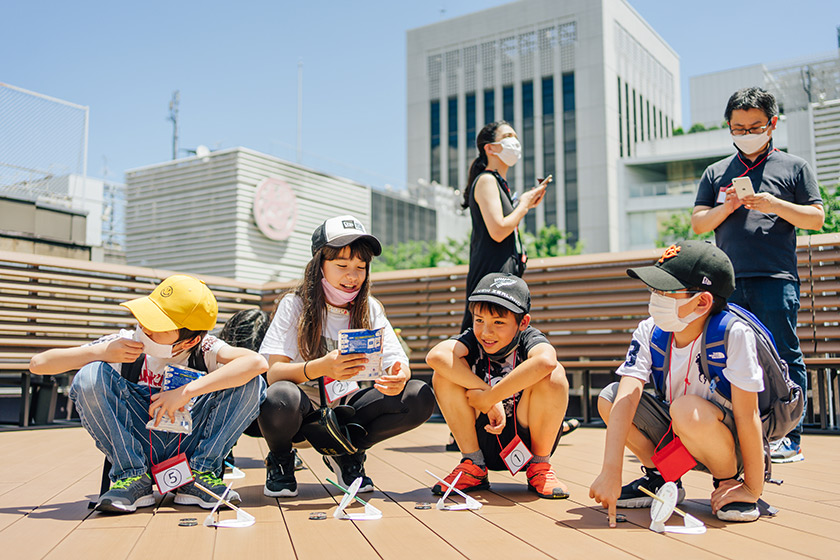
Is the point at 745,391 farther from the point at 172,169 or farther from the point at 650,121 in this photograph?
the point at 650,121

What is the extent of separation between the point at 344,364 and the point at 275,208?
2730cm

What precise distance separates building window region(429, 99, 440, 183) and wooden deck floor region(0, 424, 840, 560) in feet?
187

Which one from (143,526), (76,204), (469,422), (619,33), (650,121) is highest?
(619,33)

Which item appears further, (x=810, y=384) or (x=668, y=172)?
(x=668, y=172)

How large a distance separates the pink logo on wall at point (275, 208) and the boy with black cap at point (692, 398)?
2664cm

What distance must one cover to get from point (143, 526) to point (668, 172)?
52590 millimetres

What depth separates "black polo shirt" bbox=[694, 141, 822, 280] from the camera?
3.76 metres

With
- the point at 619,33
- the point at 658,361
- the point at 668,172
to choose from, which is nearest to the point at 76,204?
the point at 658,361

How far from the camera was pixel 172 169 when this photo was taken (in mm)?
29250

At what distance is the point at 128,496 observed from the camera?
255cm

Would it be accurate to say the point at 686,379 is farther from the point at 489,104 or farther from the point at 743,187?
the point at 489,104

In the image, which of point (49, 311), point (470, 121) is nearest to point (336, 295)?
point (49, 311)

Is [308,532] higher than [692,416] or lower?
lower

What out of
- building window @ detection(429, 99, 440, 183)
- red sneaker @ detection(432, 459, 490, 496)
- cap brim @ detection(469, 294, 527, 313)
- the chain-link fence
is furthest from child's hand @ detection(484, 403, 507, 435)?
building window @ detection(429, 99, 440, 183)
